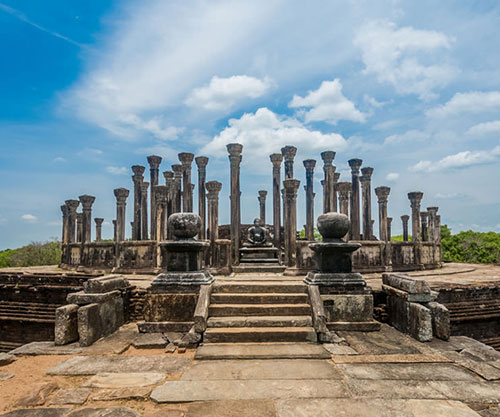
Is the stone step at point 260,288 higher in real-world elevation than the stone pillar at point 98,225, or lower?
lower

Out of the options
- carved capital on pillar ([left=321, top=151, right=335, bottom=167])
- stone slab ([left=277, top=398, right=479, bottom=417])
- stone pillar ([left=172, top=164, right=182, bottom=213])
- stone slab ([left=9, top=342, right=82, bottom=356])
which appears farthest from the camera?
stone pillar ([left=172, top=164, right=182, bottom=213])

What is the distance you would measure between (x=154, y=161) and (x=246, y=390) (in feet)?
53.0

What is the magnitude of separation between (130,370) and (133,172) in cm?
1623

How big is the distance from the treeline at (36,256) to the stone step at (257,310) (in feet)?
76.3

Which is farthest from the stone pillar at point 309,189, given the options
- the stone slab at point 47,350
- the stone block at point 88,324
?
the stone slab at point 47,350

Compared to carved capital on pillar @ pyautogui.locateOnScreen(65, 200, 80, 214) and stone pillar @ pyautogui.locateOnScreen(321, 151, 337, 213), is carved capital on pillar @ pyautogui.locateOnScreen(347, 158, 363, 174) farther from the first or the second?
carved capital on pillar @ pyautogui.locateOnScreen(65, 200, 80, 214)

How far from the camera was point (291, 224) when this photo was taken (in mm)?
12383

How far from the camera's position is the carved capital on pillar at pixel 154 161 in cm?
1797

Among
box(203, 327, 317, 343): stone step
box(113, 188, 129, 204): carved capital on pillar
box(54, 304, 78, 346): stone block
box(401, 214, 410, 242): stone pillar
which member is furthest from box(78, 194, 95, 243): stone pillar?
box(401, 214, 410, 242): stone pillar

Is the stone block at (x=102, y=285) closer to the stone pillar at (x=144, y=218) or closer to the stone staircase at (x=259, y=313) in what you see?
the stone staircase at (x=259, y=313)

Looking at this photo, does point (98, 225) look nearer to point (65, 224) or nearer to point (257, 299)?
point (65, 224)

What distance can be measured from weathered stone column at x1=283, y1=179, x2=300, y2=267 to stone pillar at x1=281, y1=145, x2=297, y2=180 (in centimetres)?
399

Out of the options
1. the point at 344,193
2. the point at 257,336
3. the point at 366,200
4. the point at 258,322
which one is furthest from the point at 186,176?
the point at 257,336

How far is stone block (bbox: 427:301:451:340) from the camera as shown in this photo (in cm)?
529
